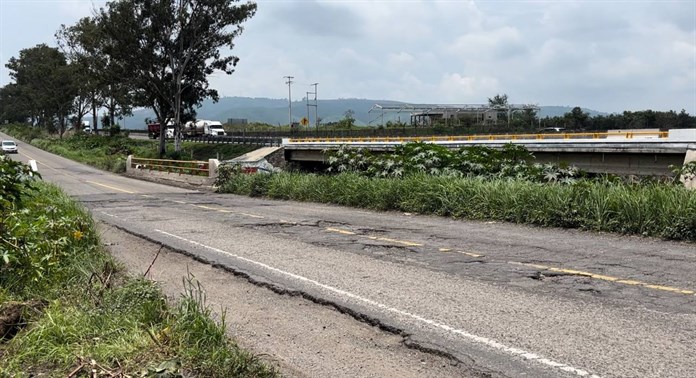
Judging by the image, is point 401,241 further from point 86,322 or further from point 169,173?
point 169,173

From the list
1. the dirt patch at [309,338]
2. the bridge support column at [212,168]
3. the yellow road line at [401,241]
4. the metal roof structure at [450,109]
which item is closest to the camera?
the dirt patch at [309,338]

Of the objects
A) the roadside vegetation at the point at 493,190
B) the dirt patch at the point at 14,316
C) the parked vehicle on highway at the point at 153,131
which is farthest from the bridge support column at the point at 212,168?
the parked vehicle on highway at the point at 153,131

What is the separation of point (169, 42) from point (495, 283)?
47.7 metres

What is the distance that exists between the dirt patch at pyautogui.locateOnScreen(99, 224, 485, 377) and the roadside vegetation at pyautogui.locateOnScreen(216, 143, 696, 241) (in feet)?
21.6

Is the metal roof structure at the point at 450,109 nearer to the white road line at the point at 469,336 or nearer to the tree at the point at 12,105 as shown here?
the white road line at the point at 469,336

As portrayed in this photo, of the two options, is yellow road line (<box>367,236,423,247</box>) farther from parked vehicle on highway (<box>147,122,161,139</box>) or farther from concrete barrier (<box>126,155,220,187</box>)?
parked vehicle on highway (<box>147,122,161,139</box>)

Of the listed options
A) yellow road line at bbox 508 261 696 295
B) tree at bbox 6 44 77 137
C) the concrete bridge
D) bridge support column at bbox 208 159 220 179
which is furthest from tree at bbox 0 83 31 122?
yellow road line at bbox 508 261 696 295

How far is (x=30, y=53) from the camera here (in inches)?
4173

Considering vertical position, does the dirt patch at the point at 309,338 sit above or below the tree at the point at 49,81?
below

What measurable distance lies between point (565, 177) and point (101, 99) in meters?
84.0

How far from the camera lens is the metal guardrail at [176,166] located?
3209 cm

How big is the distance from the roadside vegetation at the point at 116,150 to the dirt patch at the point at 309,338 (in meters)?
42.4

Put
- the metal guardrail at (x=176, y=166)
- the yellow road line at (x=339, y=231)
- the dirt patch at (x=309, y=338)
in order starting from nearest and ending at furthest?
the dirt patch at (x=309, y=338) → the yellow road line at (x=339, y=231) → the metal guardrail at (x=176, y=166)

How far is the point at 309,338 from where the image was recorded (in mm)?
5301
